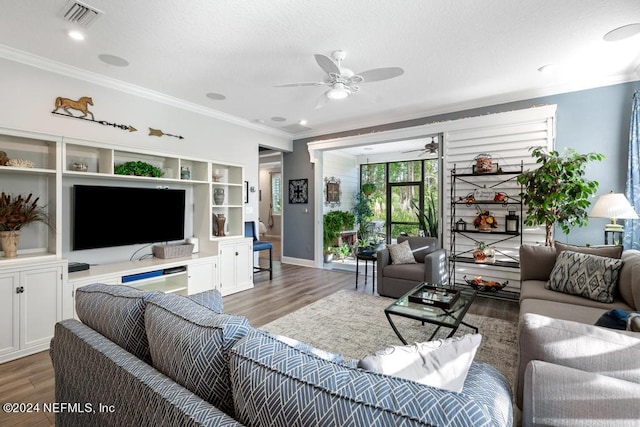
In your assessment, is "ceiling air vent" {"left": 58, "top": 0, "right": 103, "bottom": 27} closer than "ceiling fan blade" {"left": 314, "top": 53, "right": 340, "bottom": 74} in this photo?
Yes

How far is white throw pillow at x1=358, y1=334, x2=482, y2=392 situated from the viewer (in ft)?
2.91

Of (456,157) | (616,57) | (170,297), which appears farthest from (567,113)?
(170,297)

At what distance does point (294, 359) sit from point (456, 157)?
4534mm

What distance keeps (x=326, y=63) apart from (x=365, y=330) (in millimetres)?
2585

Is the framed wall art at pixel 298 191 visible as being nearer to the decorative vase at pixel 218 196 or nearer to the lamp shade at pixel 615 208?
the decorative vase at pixel 218 196

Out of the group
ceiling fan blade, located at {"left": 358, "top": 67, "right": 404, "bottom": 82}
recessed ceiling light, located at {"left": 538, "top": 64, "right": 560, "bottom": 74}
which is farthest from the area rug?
recessed ceiling light, located at {"left": 538, "top": 64, "right": 560, "bottom": 74}

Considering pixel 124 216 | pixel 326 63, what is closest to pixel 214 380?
pixel 326 63

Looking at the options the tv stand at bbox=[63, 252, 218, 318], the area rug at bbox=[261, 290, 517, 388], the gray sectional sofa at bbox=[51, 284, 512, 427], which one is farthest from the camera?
the tv stand at bbox=[63, 252, 218, 318]

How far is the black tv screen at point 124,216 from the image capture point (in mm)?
3293

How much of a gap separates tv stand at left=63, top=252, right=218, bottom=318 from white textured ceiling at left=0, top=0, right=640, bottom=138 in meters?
2.23

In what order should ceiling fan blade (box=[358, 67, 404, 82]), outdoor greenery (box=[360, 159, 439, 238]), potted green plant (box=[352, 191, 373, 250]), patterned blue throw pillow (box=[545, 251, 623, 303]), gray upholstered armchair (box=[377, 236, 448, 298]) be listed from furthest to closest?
potted green plant (box=[352, 191, 373, 250])
outdoor greenery (box=[360, 159, 439, 238])
gray upholstered armchair (box=[377, 236, 448, 298])
ceiling fan blade (box=[358, 67, 404, 82])
patterned blue throw pillow (box=[545, 251, 623, 303])

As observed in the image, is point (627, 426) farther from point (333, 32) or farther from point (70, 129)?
point (70, 129)

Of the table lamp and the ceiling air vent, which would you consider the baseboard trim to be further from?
the ceiling air vent

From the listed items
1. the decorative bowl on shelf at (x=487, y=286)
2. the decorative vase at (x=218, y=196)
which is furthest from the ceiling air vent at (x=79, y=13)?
the decorative bowl on shelf at (x=487, y=286)
